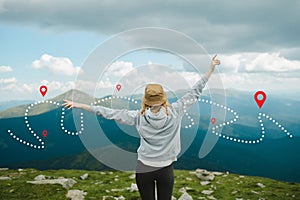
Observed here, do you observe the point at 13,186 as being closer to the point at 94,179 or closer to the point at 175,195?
the point at 94,179

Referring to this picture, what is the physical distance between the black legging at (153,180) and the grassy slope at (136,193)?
562 cm

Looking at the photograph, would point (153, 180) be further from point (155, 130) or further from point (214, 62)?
point (214, 62)

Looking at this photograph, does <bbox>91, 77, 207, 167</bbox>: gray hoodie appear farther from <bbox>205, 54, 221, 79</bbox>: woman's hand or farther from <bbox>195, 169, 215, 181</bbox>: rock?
<bbox>195, 169, 215, 181</bbox>: rock

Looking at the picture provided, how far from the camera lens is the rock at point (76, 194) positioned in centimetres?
1045

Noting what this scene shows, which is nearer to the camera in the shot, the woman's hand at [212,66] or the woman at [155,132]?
the woman at [155,132]

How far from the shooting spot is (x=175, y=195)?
36.2 ft

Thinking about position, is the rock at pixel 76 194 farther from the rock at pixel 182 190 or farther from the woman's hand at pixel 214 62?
the woman's hand at pixel 214 62

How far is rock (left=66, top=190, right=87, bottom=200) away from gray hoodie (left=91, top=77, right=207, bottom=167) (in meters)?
6.01

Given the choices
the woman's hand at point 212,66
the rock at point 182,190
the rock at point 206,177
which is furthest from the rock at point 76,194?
the woman's hand at point 212,66

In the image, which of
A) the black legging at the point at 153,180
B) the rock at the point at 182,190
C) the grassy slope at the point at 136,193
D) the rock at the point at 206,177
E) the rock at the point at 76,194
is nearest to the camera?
the black legging at the point at 153,180

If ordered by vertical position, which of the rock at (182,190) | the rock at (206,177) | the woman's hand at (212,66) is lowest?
the rock at (206,177)

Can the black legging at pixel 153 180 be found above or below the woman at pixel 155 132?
below

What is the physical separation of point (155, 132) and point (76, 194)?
6.55m

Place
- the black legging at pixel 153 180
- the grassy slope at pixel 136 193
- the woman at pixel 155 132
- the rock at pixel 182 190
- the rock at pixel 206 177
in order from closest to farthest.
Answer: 1. the woman at pixel 155 132
2. the black legging at pixel 153 180
3. the grassy slope at pixel 136 193
4. the rock at pixel 182 190
5. the rock at pixel 206 177
